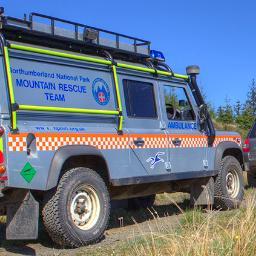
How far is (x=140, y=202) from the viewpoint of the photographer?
1005cm

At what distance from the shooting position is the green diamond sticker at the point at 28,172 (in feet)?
19.3

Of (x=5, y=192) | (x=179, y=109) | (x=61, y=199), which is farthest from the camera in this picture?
(x=179, y=109)

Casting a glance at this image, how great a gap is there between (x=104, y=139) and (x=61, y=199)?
1099 millimetres

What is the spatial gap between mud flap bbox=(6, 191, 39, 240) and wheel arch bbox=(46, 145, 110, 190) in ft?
0.88

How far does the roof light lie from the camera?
875 centimetres

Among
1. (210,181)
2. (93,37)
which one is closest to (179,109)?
(210,181)

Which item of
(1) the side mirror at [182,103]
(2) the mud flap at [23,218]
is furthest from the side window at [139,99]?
(2) the mud flap at [23,218]

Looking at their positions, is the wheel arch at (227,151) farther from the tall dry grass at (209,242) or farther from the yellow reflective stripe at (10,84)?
the yellow reflective stripe at (10,84)

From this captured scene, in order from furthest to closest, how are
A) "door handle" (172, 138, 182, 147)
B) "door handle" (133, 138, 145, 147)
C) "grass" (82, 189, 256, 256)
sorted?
1. "door handle" (172, 138, 182, 147)
2. "door handle" (133, 138, 145, 147)
3. "grass" (82, 189, 256, 256)

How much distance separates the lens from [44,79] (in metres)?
6.54

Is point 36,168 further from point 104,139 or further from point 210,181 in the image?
point 210,181

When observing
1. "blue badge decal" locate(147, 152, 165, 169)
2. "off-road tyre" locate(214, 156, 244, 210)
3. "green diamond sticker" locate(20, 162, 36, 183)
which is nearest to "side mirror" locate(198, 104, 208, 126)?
"off-road tyre" locate(214, 156, 244, 210)

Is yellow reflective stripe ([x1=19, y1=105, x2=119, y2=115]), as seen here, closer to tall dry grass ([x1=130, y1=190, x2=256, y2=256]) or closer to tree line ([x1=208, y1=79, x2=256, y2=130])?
tall dry grass ([x1=130, y1=190, x2=256, y2=256])

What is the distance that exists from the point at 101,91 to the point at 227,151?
3520 mm
